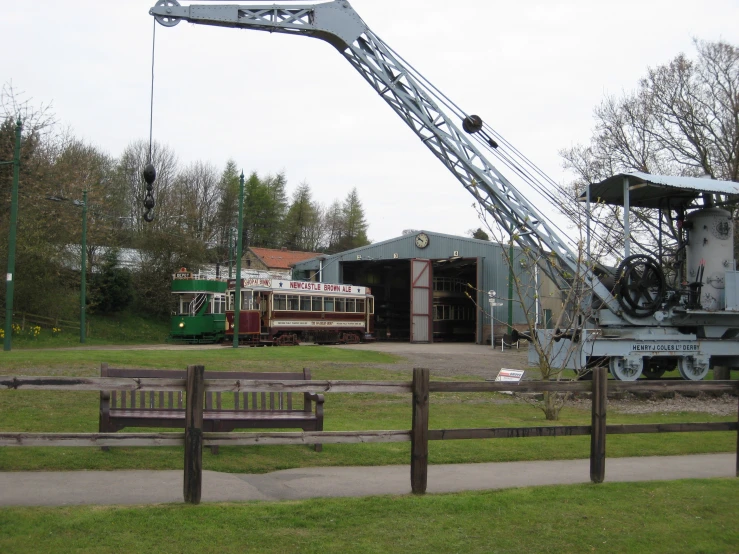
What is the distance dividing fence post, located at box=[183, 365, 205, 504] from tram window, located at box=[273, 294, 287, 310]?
28417 millimetres

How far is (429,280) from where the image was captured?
45156 mm

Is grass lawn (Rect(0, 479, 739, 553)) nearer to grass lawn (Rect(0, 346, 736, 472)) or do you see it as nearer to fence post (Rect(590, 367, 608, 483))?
fence post (Rect(590, 367, 608, 483))

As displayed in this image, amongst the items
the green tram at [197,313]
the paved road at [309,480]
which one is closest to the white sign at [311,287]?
the green tram at [197,313]

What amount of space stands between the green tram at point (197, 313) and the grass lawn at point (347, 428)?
18324mm

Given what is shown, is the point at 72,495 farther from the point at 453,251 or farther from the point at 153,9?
the point at 453,251

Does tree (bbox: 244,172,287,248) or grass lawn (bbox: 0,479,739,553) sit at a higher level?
tree (bbox: 244,172,287,248)

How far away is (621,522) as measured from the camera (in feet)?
20.4

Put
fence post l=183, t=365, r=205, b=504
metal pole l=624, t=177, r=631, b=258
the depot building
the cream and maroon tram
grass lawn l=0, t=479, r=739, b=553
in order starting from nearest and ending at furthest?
1. grass lawn l=0, t=479, r=739, b=553
2. fence post l=183, t=365, r=205, b=504
3. metal pole l=624, t=177, r=631, b=258
4. the cream and maroon tram
5. the depot building

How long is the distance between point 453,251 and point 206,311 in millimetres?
15400

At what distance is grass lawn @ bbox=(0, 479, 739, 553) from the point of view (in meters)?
5.23

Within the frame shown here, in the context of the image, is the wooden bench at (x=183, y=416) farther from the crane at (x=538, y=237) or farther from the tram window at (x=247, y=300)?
the tram window at (x=247, y=300)

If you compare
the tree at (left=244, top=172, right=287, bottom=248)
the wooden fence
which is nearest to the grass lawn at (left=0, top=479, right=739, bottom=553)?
the wooden fence

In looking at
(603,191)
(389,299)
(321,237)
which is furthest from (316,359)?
(321,237)

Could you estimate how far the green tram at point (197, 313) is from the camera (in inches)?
1451
